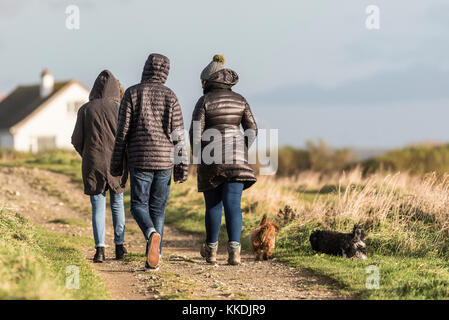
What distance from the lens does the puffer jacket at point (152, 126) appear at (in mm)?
7758

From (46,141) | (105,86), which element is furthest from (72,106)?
(105,86)

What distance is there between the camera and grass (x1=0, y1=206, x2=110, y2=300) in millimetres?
5473

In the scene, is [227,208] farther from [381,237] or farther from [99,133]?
[381,237]

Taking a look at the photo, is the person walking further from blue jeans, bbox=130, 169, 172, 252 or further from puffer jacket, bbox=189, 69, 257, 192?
puffer jacket, bbox=189, 69, 257, 192

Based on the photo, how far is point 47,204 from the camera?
57.0 feet

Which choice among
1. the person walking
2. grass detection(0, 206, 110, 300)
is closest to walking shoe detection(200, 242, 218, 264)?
the person walking

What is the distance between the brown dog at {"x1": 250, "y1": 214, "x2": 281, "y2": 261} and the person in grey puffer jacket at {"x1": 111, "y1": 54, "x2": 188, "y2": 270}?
5.83ft

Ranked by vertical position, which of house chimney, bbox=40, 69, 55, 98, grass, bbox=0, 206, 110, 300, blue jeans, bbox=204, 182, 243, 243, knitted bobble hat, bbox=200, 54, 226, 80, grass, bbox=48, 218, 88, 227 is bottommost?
grass, bbox=48, 218, 88, 227

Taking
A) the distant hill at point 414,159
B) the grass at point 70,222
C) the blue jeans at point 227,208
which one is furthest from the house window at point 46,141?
the blue jeans at point 227,208

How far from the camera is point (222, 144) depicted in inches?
321

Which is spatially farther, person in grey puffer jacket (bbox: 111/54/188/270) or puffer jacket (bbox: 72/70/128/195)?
puffer jacket (bbox: 72/70/128/195)

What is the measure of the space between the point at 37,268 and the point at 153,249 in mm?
1839

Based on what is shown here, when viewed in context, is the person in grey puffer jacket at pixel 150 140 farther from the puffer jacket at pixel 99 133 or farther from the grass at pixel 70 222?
the grass at pixel 70 222
